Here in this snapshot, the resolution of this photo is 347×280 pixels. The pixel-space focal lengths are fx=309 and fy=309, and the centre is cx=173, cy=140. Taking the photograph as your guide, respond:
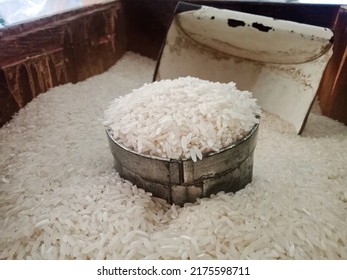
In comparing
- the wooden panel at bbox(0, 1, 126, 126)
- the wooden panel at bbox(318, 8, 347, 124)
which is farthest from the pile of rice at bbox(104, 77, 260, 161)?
the wooden panel at bbox(318, 8, 347, 124)

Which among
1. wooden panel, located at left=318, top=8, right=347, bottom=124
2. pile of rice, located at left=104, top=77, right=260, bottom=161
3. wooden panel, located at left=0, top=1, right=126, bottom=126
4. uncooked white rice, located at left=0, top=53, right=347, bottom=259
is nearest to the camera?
uncooked white rice, located at left=0, top=53, right=347, bottom=259

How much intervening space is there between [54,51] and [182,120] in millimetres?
1926

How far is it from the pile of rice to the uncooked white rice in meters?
0.30

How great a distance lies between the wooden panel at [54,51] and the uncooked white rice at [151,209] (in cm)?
37

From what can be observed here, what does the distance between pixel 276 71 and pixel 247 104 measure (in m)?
1.25

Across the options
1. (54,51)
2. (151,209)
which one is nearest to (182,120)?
(151,209)

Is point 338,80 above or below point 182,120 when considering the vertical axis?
below

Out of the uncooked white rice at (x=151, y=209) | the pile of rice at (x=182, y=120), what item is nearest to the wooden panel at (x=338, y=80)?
the uncooked white rice at (x=151, y=209)

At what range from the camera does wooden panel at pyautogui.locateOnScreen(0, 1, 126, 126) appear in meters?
2.55

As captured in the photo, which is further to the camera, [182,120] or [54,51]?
[54,51]

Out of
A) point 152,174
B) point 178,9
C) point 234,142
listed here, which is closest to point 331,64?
point 178,9

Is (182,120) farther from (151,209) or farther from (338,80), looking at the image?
(338,80)

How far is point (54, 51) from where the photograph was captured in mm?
2936

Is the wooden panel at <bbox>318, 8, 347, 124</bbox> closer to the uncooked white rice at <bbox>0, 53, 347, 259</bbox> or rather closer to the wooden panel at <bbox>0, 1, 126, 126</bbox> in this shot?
the uncooked white rice at <bbox>0, 53, 347, 259</bbox>
